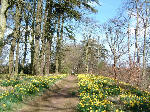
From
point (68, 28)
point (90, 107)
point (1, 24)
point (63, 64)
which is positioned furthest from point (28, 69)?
point (90, 107)

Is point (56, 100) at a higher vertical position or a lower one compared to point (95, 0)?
lower

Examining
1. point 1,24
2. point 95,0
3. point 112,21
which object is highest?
point 95,0

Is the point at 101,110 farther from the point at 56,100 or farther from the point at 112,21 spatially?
the point at 112,21

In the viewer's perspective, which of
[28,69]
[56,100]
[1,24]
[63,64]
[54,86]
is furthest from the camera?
[63,64]

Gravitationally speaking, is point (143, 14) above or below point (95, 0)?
below

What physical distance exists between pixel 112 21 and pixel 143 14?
288 centimetres

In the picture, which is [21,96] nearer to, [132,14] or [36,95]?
[36,95]

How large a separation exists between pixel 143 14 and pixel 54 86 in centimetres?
997

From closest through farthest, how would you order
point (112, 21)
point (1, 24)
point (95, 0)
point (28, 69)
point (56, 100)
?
point (1, 24) < point (56, 100) < point (112, 21) < point (95, 0) < point (28, 69)

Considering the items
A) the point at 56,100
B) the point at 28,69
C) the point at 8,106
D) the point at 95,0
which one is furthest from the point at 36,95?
the point at 28,69

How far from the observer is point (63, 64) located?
29.7m

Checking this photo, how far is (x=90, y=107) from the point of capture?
Result: 5211mm

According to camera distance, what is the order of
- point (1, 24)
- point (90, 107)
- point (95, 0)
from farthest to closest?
point (95, 0) < point (1, 24) < point (90, 107)

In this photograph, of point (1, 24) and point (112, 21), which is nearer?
point (1, 24)
